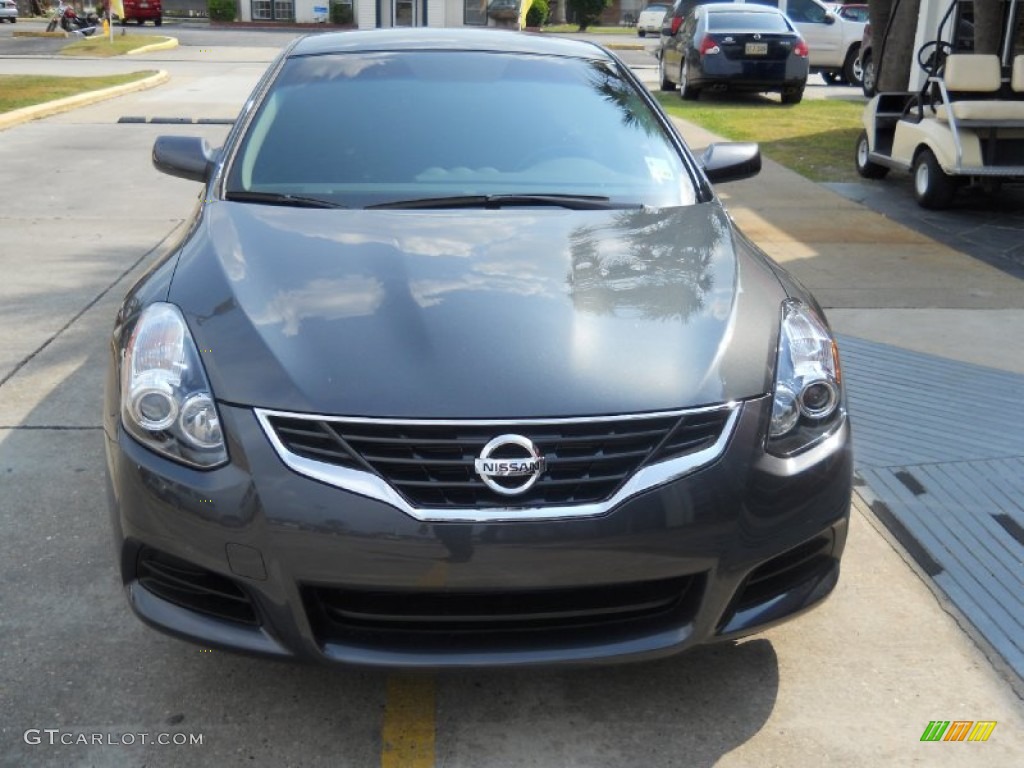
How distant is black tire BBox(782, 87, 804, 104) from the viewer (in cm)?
1881

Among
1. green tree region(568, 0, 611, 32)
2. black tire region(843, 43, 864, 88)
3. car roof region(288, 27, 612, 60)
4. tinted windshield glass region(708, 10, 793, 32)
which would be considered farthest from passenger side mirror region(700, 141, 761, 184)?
green tree region(568, 0, 611, 32)

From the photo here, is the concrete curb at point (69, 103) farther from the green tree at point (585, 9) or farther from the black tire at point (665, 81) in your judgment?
the green tree at point (585, 9)

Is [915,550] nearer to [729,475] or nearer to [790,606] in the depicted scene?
[790,606]

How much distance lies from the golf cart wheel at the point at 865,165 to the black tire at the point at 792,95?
7789mm

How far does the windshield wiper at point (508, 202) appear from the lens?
371cm

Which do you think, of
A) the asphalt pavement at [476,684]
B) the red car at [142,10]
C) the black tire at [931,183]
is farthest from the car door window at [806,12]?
the red car at [142,10]

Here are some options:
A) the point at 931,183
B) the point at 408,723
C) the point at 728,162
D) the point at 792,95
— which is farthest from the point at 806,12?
the point at 408,723

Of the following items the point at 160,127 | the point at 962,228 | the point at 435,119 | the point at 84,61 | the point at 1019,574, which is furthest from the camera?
the point at 84,61

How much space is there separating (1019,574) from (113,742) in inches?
107

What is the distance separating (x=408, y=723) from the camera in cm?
288

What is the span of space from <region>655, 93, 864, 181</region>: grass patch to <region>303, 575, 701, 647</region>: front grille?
31.2 feet

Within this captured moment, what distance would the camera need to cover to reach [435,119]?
4145 mm

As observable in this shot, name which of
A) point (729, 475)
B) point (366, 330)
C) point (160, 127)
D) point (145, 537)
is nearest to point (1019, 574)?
point (729, 475)

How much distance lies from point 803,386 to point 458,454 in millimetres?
906
